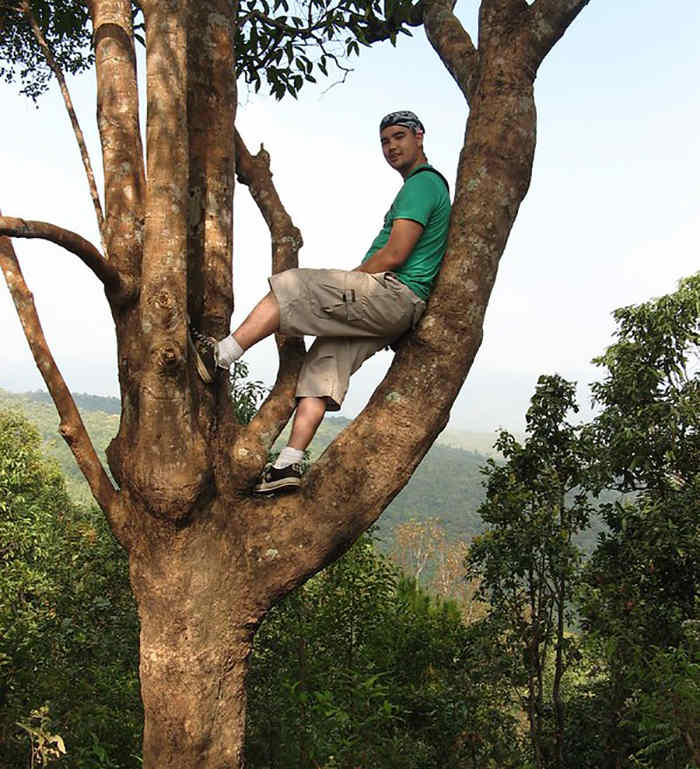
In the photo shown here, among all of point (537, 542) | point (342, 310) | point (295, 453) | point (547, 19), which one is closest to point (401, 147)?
point (547, 19)

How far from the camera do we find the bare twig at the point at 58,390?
2.25 m

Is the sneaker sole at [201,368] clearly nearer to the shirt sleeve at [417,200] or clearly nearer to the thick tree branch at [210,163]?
the thick tree branch at [210,163]

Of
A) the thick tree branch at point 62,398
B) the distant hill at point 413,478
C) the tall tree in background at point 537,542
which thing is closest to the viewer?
the thick tree branch at point 62,398

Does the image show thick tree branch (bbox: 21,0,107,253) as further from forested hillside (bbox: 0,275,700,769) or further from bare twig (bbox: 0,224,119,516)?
forested hillside (bbox: 0,275,700,769)

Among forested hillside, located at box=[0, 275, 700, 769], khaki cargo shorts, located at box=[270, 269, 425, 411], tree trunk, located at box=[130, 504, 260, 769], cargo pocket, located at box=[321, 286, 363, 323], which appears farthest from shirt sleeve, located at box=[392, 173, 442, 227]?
forested hillside, located at box=[0, 275, 700, 769]

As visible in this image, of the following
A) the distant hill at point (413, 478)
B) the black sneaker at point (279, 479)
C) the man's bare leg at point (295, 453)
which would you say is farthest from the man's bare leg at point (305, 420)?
the distant hill at point (413, 478)

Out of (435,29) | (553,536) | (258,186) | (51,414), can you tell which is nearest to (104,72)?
(258,186)

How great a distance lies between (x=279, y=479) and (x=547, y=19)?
1949 millimetres

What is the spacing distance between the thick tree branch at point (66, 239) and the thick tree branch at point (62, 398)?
60 centimetres

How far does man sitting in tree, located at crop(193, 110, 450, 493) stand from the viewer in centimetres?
226

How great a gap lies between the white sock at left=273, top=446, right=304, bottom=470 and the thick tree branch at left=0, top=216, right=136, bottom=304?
2.60 ft

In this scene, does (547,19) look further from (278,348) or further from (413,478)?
(413,478)

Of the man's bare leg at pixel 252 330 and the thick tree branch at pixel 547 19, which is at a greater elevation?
the thick tree branch at pixel 547 19

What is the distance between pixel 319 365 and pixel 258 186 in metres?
1.06
